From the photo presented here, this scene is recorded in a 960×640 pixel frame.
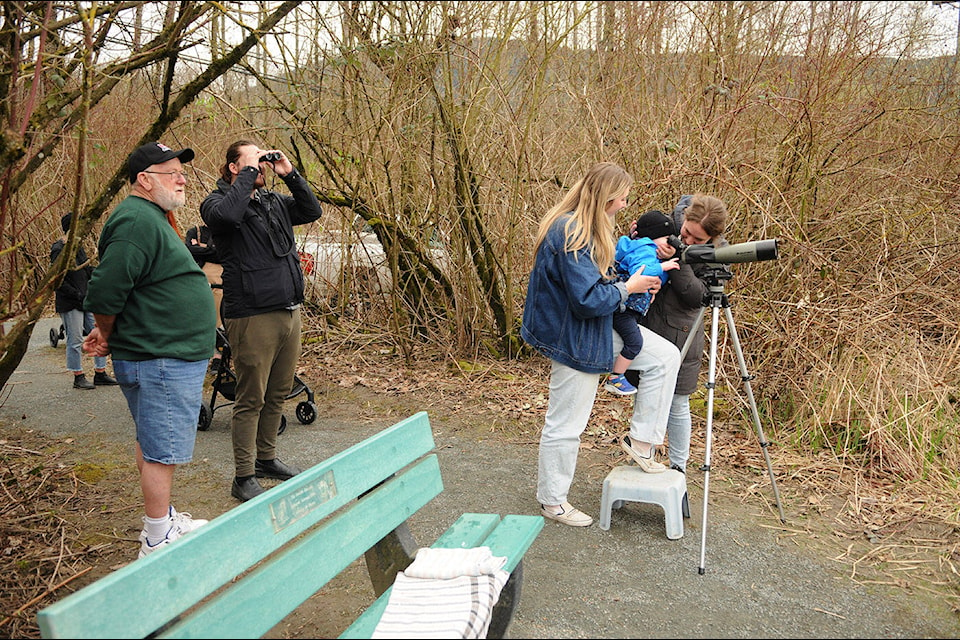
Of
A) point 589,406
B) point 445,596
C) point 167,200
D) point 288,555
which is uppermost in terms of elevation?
point 167,200

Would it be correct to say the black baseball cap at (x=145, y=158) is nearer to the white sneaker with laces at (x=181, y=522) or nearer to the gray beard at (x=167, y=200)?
the gray beard at (x=167, y=200)

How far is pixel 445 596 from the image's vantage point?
267 centimetres

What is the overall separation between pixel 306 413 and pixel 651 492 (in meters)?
3.30

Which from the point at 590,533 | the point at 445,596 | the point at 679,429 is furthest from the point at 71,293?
the point at 445,596

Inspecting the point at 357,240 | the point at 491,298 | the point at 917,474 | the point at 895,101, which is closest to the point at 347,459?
the point at 917,474

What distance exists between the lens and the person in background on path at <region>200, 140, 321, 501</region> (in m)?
4.46

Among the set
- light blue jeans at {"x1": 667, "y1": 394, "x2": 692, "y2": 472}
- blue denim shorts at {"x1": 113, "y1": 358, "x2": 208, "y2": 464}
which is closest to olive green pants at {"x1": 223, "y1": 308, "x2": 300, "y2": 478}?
blue denim shorts at {"x1": 113, "y1": 358, "x2": 208, "y2": 464}

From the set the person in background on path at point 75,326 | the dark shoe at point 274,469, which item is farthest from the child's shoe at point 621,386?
the person in background on path at point 75,326

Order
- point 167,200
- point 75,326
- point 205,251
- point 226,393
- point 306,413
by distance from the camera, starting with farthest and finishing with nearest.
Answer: point 75,326
point 306,413
point 226,393
point 205,251
point 167,200

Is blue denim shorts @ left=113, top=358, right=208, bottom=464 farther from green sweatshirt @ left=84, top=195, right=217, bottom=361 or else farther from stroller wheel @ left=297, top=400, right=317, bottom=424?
stroller wheel @ left=297, top=400, right=317, bottom=424

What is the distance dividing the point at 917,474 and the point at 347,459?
154 inches

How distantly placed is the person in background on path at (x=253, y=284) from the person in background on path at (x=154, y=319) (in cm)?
69

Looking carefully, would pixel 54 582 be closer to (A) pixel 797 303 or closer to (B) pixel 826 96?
(A) pixel 797 303

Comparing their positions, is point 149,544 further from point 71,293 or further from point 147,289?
point 71,293
